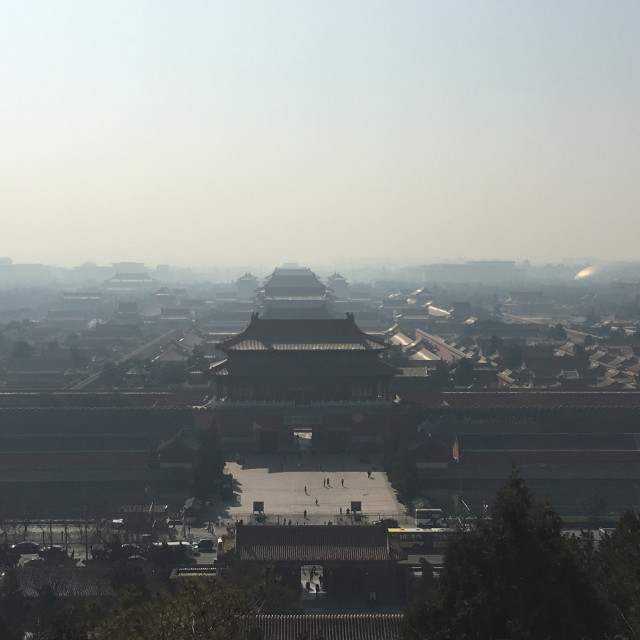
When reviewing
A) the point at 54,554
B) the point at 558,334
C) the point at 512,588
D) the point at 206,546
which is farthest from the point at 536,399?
the point at 558,334

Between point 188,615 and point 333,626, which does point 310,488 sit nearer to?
point 333,626

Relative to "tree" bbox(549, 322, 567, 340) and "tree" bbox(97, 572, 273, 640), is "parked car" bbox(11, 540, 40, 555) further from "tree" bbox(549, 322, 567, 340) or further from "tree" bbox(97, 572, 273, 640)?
"tree" bbox(549, 322, 567, 340)

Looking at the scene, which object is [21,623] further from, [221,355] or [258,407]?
[221,355]

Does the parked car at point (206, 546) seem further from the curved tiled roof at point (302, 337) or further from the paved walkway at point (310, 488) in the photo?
the curved tiled roof at point (302, 337)

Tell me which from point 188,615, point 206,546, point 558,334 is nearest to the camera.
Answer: point 188,615

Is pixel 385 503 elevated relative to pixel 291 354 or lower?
lower

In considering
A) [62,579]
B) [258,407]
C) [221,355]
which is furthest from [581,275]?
[62,579]
